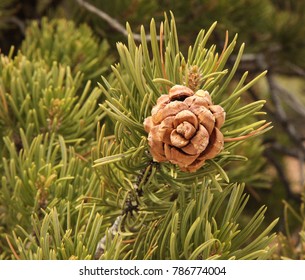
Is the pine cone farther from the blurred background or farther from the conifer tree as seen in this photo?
the blurred background

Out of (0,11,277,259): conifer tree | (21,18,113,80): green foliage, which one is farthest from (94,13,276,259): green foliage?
(21,18,113,80): green foliage

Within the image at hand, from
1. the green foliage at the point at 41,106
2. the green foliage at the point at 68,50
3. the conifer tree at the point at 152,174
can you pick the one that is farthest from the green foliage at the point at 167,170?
the green foliage at the point at 68,50

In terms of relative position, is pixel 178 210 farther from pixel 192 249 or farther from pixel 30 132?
pixel 30 132

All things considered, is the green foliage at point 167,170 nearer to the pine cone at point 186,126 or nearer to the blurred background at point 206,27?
the pine cone at point 186,126

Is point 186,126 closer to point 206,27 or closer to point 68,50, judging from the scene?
point 68,50

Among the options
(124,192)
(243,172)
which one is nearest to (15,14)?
(243,172)

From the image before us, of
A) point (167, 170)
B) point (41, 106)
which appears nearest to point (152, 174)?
point (167, 170)
